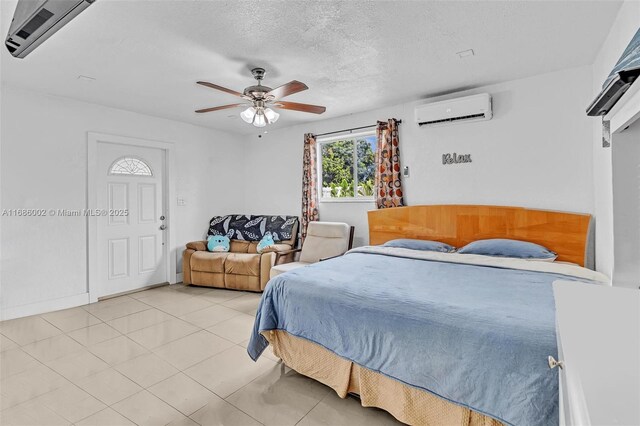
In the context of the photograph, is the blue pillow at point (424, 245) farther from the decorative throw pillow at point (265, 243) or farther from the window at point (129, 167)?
the window at point (129, 167)

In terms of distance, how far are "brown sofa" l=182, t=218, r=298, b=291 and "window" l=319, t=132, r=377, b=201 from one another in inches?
44.1

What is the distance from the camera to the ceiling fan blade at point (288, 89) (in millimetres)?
2570

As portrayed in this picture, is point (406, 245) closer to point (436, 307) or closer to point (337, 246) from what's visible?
point (337, 246)

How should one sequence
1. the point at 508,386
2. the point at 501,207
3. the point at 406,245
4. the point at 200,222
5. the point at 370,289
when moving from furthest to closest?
the point at 200,222, the point at 406,245, the point at 501,207, the point at 370,289, the point at 508,386

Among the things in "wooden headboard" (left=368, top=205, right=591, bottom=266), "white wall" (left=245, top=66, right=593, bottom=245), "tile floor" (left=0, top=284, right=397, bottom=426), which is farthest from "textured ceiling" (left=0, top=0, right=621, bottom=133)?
"tile floor" (left=0, top=284, right=397, bottom=426)

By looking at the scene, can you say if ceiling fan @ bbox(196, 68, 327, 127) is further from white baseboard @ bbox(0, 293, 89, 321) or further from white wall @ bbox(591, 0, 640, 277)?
white baseboard @ bbox(0, 293, 89, 321)

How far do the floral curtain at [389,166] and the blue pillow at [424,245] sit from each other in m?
0.60

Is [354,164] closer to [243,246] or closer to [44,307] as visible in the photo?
[243,246]

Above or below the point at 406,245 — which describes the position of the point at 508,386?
below

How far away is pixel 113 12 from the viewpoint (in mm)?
2137

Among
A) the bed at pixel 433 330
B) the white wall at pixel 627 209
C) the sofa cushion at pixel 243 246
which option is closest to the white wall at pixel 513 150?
the bed at pixel 433 330

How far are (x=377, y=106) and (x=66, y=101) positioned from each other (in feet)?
12.7

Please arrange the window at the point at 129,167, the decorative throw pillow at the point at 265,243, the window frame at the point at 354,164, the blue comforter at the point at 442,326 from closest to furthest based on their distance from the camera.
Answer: the blue comforter at the point at 442,326 → the window at the point at 129,167 → the window frame at the point at 354,164 → the decorative throw pillow at the point at 265,243

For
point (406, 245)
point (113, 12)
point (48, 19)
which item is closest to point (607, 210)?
point (406, 245)
